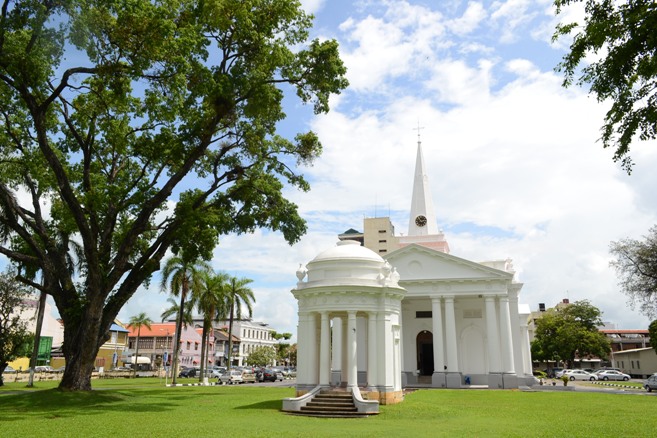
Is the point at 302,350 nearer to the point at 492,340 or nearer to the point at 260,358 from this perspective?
the point at 492,340

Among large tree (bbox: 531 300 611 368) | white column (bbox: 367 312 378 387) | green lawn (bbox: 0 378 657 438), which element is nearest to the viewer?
green lawn (bbox: 0 378 657 438)

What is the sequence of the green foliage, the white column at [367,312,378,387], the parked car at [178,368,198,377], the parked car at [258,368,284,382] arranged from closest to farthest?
1. the white column at [367,312,378,387]
2. the parked car at [258,368,284,382]
3. the parked car at [178,368,198,377]
4. the green foliage

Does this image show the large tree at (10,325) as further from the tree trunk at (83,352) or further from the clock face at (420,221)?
the clock face at (420,221)

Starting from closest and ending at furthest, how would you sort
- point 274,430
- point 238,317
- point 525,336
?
point 274,430
point 525,336
point 238,317

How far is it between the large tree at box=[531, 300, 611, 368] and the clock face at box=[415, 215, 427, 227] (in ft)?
122

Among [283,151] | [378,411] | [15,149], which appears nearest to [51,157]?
[15,149]

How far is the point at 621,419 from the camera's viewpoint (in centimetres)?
1634

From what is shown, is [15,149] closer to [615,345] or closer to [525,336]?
[525,336]

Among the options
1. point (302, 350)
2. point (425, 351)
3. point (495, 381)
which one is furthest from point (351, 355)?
point (425, 351)

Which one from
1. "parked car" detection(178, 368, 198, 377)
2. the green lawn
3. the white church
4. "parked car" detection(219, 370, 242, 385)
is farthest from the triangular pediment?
"parked car" detection(178, 368, 198, 377)

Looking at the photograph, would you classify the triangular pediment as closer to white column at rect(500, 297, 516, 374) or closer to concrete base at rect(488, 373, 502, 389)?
white column at rect(500, 297, 516, 374)

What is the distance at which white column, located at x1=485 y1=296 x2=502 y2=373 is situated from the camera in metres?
33.2

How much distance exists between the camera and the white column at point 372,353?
20188 mm

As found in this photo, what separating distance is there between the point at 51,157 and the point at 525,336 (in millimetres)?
35804
